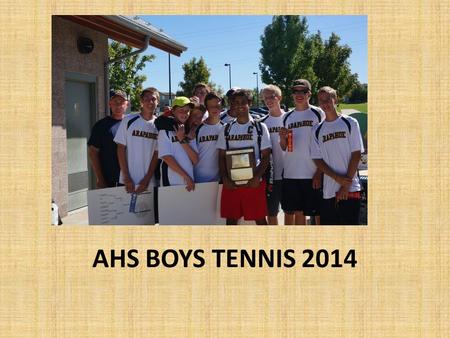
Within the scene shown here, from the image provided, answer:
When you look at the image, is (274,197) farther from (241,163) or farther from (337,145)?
(337,145)

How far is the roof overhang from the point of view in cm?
491

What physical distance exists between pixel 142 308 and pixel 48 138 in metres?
1.06

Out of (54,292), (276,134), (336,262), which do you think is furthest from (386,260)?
(54,292)

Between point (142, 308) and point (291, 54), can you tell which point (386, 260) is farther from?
point (291, 54)

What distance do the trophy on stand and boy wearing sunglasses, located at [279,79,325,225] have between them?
1.17 feet

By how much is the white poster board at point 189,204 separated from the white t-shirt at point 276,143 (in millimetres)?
494

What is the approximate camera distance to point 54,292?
9.12 ft

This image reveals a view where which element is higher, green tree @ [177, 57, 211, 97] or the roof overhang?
green tree @ [177, 57, 211, 97]

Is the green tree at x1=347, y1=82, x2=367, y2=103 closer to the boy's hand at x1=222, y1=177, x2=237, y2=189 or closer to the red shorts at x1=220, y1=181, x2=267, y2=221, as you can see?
the red shorts at x1=220, y1=181, x2=267, y2=221

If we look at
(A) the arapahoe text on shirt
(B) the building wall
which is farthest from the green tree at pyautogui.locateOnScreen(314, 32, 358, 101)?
(A) the arapahoe text on shirt

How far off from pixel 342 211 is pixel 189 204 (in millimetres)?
1109

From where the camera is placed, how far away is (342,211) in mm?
3646

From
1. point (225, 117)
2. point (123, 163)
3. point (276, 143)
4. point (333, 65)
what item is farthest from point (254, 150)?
point (333, 65)

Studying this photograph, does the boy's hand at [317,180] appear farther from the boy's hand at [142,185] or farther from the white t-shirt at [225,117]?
the boy's hand at [142,185]
